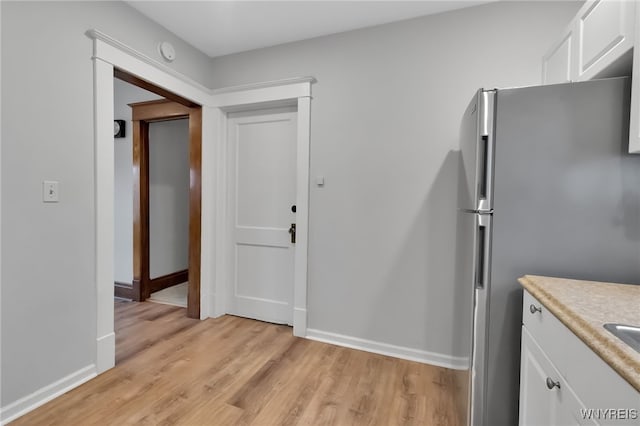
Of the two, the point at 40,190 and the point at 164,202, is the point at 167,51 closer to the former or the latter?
the point at 40,190

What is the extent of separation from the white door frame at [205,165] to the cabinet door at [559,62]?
162 centimetres

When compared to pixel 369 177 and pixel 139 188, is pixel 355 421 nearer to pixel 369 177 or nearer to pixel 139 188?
pixel 369 177

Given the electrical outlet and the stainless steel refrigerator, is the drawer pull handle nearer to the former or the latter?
the stainless steel refrigerator

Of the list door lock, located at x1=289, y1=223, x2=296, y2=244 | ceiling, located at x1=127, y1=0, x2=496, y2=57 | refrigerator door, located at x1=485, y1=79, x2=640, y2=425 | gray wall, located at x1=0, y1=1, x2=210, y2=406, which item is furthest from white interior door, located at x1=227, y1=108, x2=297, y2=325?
refrigerator door, located at x1=485, y1=79, x2=640, y2=425

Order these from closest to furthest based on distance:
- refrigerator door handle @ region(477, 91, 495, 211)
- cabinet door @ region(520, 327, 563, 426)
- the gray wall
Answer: cabinet door @ region(520, 327, 563, 426) < refrigerator door handle @ region(477, 91, 495, 211) < the gray wall

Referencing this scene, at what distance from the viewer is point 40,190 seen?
155 cm

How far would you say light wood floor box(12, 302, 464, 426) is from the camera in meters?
1.52

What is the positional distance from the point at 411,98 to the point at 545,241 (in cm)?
137

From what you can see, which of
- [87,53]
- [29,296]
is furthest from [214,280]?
[87,53]

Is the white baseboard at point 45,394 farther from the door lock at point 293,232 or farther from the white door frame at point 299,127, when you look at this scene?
the door lock at point 293,232

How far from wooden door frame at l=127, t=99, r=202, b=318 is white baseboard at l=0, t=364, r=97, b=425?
1.01 metres

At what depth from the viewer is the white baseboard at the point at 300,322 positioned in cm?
243

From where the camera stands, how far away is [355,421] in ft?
4.97

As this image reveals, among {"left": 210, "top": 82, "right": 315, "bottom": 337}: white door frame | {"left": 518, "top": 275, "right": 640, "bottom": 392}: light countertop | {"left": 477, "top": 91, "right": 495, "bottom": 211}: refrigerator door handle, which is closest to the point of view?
{"left": 518, "top": 275, "right": 640, "bottom": 392}: light countertop
